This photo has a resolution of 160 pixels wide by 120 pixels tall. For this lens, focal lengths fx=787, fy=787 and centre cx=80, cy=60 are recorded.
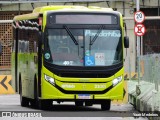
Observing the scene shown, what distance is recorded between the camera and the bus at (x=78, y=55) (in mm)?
22672

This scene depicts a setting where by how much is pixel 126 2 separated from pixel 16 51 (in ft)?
61.7

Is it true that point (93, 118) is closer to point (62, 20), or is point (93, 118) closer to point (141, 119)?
point (141, 119)

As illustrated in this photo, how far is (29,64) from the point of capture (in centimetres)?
2505

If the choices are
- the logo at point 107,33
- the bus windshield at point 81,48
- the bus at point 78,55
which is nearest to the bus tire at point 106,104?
the bus at point 78,55

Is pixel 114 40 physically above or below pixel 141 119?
above

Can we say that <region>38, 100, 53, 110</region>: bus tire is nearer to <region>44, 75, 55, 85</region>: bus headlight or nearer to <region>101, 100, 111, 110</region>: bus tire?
<region>44, 75, 55, 85</region>: bus headlight

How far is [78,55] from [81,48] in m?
0.23

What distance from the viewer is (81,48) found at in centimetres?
2300

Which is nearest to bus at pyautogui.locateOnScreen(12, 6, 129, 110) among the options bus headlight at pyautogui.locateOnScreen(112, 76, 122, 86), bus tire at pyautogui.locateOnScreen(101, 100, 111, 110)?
bus headlight at pyautogui.locateOnScreen(112, 76, 122, 86)

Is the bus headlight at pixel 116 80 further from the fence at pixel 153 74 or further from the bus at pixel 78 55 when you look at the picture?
the fence at pixel 153 74

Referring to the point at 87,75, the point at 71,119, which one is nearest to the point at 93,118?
the point at 71,119

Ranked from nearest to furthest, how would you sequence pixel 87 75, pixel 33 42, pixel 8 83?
pixel 87 75
pixel 33 42
pixel 8 83

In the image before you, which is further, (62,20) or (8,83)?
(8,83)

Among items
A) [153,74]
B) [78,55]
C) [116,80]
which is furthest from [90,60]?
[153,74]
